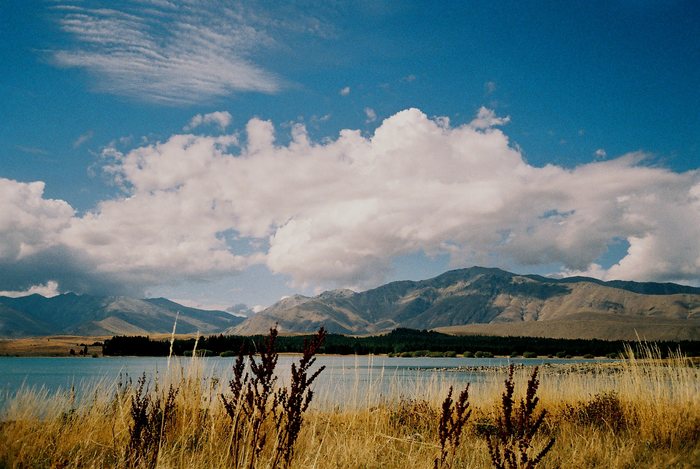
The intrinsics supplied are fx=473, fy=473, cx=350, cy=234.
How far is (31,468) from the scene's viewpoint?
14.9 ft

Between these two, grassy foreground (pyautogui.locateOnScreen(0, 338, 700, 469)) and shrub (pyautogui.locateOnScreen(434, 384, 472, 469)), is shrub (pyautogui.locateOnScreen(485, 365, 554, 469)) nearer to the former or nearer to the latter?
grassy foreground (pyautogui.locateOnScreen(0, 338, 700, 469))

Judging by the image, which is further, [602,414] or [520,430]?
[602,414]

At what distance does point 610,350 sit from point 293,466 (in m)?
145

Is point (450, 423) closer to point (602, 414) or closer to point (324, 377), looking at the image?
point (602, 414)

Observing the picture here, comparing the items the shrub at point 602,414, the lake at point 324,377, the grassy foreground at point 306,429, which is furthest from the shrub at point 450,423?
the shrub at point 602,414

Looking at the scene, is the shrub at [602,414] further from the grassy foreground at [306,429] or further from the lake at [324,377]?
the lake at [324,377]

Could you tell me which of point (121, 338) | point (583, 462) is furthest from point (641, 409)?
point (121, 338)

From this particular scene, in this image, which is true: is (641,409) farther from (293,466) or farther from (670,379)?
(293,466)

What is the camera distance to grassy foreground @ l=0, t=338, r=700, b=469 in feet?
13.0

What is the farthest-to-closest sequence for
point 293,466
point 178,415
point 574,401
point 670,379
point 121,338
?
1. point 121,338
2. point 574,401
3. point 670,379
4. point 178,415
5. point 293,466

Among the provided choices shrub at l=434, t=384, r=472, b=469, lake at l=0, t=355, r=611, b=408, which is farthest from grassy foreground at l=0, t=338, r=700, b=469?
lake at l=0, t=355, r=611, b=408

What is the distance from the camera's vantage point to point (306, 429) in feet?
23.1

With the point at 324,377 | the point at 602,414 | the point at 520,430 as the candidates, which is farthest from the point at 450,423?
the point at 324,377

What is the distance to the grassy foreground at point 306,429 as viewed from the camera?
395cm
